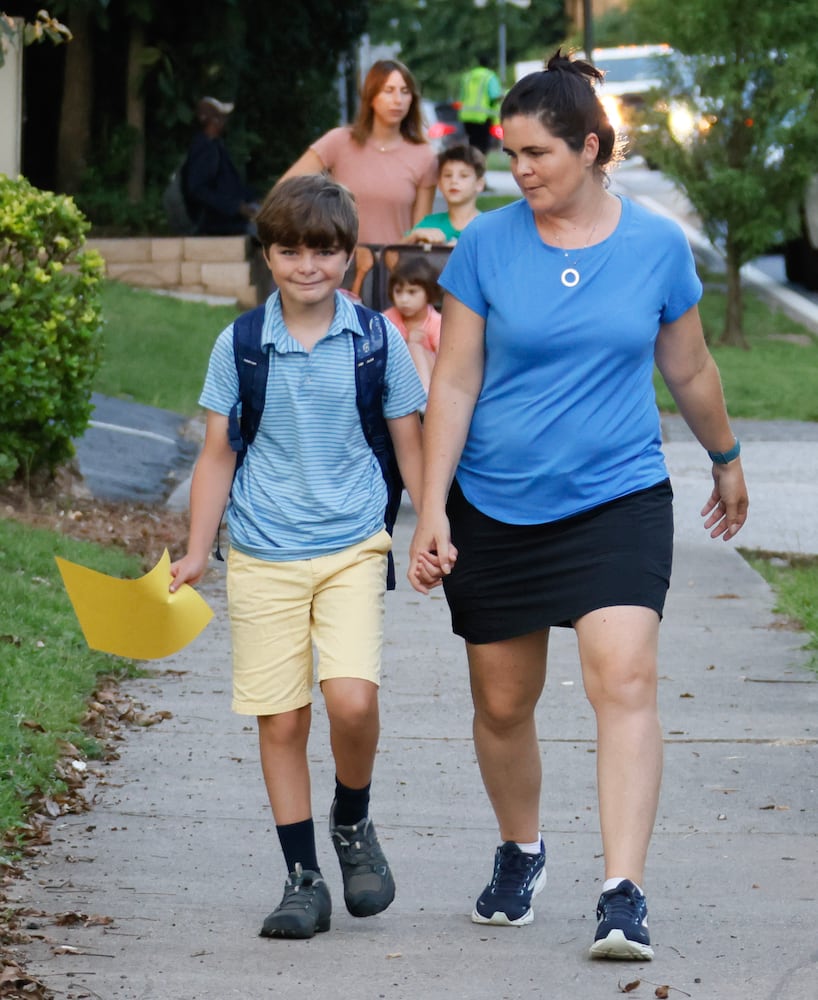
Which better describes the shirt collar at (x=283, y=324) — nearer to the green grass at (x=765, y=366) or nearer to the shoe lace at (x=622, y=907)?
the shoe lace at (x=622, y=907)

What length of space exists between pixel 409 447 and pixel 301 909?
1.03 metres

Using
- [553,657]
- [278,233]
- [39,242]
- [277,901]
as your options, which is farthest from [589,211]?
[39,242]

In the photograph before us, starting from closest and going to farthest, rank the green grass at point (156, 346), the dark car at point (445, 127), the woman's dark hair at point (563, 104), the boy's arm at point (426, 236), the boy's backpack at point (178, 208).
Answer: the woman's dark hair at point (563, 104), the boy's arm at point (426, 236), the green grass at point (156, 346), the boy's backpack at point (178, 208), the dark car at point (445, 127)

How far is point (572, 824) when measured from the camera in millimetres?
4883

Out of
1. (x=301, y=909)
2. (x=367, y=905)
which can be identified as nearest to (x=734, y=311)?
(x=367, y=905)

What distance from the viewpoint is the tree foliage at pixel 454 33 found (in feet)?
117

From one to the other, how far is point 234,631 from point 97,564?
3462 mm

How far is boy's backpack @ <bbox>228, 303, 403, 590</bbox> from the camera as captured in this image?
13.0 ft

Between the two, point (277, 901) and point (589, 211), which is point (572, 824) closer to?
point (277, 901)

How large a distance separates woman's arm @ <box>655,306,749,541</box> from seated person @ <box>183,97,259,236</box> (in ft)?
42.2

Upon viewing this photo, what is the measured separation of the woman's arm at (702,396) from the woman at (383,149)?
475cm

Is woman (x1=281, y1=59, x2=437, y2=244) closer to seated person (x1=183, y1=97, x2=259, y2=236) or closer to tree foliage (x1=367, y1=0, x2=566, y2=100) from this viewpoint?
seated person (x1=183, y1=97, x2=259, y2=236)

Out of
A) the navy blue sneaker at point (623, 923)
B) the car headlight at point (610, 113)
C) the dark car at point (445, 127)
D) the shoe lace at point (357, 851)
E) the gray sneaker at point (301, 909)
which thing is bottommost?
the dark car at point (445, 127)

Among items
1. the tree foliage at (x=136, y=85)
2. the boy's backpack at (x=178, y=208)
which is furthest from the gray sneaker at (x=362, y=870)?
the boy's backpack at (x=178, y=208)
